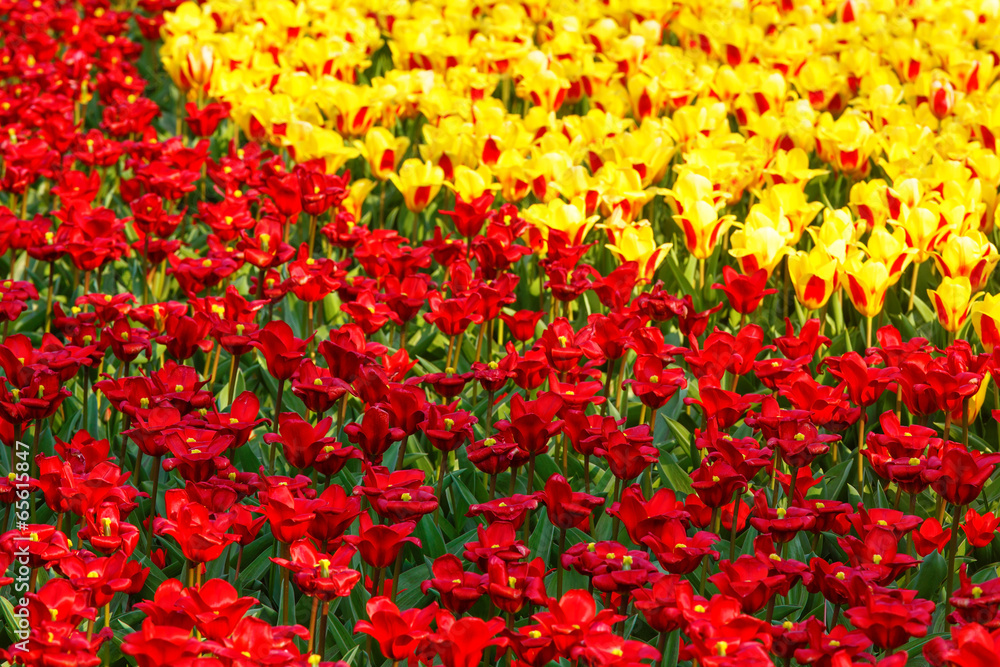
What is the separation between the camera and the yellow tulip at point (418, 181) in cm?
454

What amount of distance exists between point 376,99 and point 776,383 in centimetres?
303

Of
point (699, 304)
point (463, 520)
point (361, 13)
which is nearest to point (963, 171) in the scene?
point (699, 304)

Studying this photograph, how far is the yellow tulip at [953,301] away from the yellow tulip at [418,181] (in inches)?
75.8

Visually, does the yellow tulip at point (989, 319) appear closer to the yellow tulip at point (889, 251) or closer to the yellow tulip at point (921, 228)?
the yellow tulip at point (889, 251)

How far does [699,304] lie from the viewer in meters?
4.27

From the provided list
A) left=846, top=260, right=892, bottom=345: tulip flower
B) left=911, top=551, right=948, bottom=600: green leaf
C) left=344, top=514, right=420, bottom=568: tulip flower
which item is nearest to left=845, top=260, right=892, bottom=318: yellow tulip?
left=846, top=260, right=892, bottom=345: tulip flower

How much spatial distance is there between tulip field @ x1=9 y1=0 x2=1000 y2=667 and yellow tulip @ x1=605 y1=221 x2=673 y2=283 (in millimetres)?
14

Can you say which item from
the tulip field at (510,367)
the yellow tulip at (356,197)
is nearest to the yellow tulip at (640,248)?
the tulip field at (510,367)

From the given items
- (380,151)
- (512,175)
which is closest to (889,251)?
(512,175)

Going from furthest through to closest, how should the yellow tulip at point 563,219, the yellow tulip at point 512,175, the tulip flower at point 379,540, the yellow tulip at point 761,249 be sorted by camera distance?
1. the yellow tulip at point 512,175
2. the yellow tulip at point 563,219
3. the yellow tulip at point 761,249
4. the tulip flower at point 379,540

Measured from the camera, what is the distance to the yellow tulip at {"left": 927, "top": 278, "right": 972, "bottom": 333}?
3486 millimetres

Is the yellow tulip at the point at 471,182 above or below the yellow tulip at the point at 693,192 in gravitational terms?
below

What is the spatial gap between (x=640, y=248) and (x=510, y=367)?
3.29 feet

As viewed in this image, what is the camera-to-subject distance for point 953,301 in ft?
11.5
